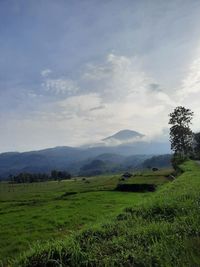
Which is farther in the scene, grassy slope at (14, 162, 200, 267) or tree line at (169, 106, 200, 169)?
tree line at (169, 106, 200, 169)

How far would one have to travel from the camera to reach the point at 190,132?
10525 cm

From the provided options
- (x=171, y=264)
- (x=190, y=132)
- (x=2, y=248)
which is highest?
(x=190, y=132)

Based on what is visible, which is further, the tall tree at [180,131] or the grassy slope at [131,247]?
the tall tree at [180,131]

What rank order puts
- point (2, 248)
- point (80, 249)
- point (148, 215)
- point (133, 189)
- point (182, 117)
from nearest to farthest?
point (80, 249) < point (148, 215) < point (2, 248) < point (133, 189) < point (182, 117)

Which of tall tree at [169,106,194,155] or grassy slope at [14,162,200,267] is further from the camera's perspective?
tall tree at [169,106,194,155]

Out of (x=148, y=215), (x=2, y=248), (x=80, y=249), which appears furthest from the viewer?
(x=2, y=248)

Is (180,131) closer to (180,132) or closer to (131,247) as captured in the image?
(180,132)

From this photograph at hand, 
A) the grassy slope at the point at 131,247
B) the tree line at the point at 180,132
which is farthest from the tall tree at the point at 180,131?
the grassy slope at the point at 131,247

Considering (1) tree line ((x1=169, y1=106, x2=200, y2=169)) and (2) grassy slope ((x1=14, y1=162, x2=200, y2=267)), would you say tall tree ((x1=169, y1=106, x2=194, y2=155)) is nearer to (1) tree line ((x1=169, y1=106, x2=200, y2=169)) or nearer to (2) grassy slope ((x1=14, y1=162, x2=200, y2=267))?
(1) tree line ((x1=169, y1=106, x2=200, y2=169))

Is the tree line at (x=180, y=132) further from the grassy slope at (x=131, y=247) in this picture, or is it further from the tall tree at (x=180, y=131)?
the grassy slope at (x=131, y=247)

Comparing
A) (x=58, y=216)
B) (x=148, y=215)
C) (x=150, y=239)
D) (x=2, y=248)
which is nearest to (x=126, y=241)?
(x=150, y=239)

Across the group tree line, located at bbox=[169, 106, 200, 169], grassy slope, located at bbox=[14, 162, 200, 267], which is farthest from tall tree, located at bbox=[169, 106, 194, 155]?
grassy slope, located at bbox=[14, 162, 200, 267]

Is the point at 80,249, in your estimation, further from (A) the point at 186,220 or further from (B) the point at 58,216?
(B) the point at 58,216

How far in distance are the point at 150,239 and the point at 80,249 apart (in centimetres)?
212
